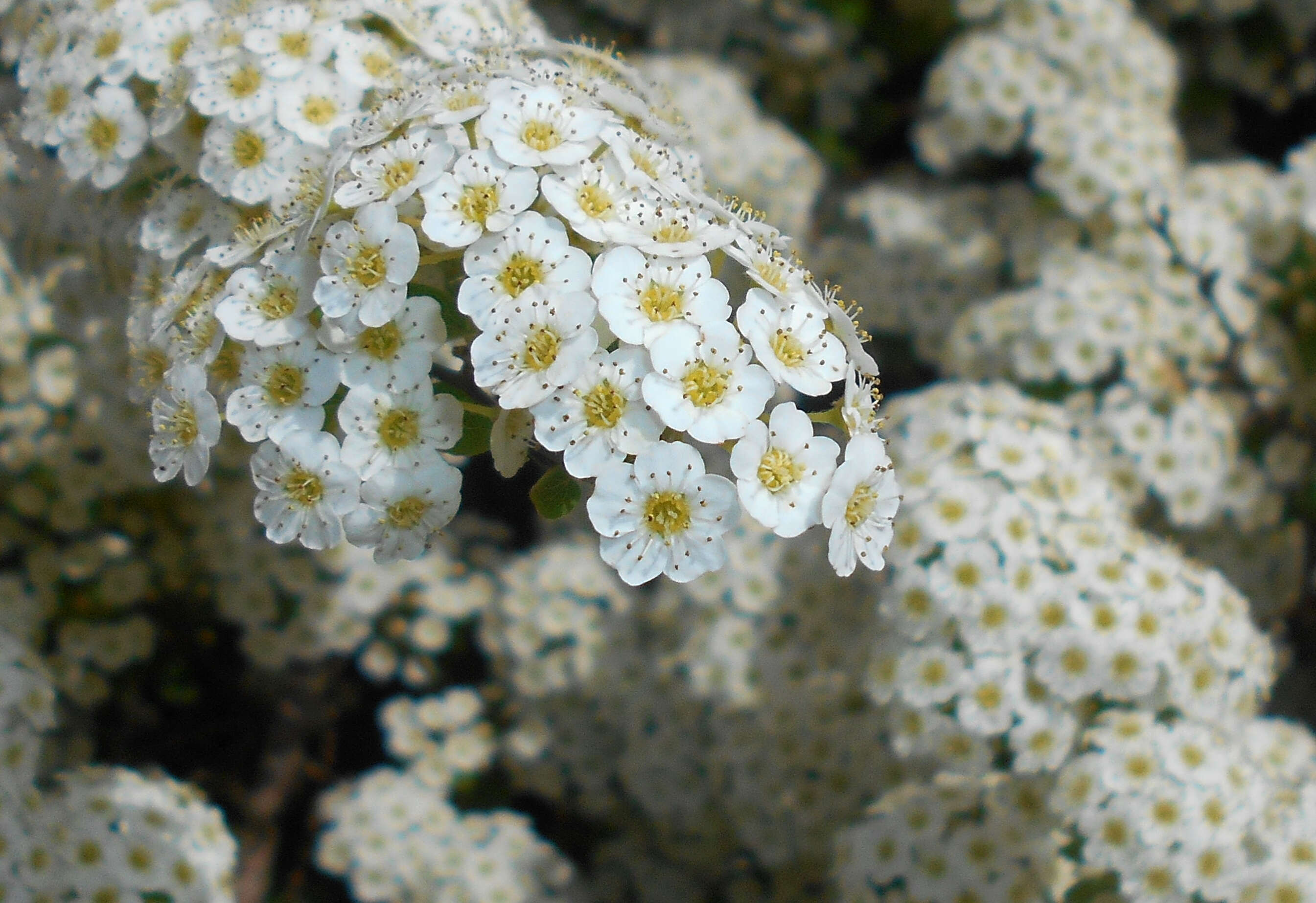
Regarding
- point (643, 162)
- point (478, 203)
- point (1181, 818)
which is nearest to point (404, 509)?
point (478, 203)

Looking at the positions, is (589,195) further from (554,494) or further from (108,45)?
(108,45)

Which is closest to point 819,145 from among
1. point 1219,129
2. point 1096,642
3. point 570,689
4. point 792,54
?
point 792,54

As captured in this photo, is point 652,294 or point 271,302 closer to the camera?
point 652,294

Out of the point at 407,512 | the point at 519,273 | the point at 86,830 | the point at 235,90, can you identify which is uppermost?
the point at 519,273

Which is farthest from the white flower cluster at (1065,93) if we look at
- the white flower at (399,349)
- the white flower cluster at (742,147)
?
the white flower at (399,349)

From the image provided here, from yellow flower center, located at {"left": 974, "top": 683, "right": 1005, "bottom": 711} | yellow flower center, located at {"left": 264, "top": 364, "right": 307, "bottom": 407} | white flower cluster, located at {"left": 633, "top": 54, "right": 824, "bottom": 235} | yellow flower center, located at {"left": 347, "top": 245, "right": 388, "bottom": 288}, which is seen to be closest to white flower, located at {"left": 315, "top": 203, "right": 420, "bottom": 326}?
yellow flower center, located at {"left": 347, "top": 245, "right": 388, "bottom": 288}
